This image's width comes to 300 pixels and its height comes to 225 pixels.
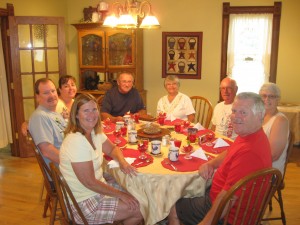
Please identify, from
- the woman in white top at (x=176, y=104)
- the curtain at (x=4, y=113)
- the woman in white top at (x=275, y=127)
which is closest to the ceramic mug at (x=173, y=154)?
the woman in white top at (x=275, y=127)

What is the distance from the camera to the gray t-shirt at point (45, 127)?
7.72 feet

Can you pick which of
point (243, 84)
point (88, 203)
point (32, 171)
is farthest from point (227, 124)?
point (32, 171)

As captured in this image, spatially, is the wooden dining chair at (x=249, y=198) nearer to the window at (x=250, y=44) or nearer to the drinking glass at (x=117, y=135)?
the drinking glass at (x=117, y=135)

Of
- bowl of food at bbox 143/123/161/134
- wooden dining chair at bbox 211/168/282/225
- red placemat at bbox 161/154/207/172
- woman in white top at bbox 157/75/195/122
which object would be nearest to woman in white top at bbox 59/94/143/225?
red placemat at bbox 161/154/207/172

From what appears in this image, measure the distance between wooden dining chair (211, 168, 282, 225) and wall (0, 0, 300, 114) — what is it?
3.33 m

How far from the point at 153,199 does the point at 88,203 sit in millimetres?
405

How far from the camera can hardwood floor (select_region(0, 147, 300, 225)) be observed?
283 cm

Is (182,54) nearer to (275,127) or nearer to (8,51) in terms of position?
(8,51)

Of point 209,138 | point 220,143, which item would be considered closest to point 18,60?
point 209,138

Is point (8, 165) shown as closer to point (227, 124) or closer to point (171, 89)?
point (171, 89)

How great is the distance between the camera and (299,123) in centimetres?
436

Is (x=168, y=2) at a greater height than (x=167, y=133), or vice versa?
(x=168, y=2)

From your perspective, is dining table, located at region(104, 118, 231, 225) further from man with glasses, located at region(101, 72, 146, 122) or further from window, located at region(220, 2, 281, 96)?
window, located at region(220, 2, 281, 96)

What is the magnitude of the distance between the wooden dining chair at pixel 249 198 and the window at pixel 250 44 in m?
3.35
